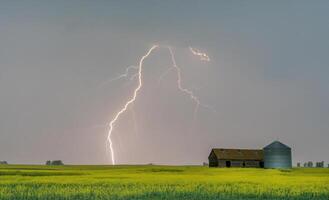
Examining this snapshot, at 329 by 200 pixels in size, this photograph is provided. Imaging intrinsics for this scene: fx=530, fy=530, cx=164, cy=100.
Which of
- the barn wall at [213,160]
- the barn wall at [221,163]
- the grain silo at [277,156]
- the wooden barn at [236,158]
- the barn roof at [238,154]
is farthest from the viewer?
the barn wall at [213,160]

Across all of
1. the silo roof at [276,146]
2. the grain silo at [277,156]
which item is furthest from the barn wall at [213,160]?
the silo roof at [276,146]

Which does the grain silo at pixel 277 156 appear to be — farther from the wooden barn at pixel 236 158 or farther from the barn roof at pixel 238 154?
the barn roof at pixel 238 154

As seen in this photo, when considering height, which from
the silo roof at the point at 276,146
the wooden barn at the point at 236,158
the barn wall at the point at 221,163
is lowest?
the barn wall at the point at 221,163

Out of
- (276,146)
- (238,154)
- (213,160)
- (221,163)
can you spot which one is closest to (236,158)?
(238,154)

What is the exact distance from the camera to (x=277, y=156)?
118m

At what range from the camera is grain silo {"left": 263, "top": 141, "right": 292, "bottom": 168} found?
4628 inches

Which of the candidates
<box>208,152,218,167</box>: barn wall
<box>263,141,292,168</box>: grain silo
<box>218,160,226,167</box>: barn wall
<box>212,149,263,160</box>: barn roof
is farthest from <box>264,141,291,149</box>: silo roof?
<box>208,152,218,167</box>: barn wall

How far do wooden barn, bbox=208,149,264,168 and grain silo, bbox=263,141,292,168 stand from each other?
3111mm

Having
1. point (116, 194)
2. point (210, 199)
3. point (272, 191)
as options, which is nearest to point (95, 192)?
point (116, 194)

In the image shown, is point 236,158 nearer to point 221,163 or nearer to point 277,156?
point 221,163

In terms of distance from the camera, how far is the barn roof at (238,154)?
119438 millimetres

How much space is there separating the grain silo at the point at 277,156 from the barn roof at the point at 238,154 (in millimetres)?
3514

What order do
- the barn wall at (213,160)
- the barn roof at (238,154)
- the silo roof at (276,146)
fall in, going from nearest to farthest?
the barn roof at (238,154) < the silo roof at (276,146) < the barn wall at (213,160)

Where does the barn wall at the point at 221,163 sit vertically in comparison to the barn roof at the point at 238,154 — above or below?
below
